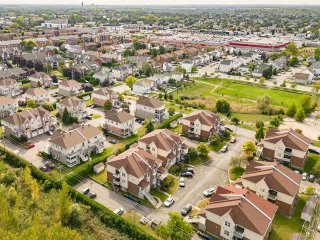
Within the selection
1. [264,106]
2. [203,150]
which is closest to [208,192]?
[203,150]

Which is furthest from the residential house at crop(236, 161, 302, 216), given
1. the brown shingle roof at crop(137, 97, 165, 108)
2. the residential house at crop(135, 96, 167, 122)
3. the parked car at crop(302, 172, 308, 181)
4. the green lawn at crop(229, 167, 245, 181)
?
the brown shingle roof at crop(137, 97, 165, 108)

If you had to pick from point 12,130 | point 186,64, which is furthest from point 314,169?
point 186,64

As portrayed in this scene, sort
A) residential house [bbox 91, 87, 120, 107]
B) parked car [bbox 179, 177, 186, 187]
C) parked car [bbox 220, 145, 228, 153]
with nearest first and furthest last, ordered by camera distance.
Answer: parked car [bbox 179, 177, 186, 187] → parked car [bbox 220, 145, 228, 153] → residential house [bbox 91, 87, 120, 107]

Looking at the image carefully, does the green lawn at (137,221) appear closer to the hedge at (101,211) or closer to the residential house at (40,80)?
the hedge at (101,211)

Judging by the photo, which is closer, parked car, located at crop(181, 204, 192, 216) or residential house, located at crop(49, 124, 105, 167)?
parked car, located at crop(181, 204, 192, 216)

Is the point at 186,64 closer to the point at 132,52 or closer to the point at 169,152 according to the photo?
the point at 132,52

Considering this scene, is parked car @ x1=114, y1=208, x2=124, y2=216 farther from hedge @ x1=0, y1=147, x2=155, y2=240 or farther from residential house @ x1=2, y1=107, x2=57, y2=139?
residential house @ x1=2, y1=107, x2=57, y2=139
